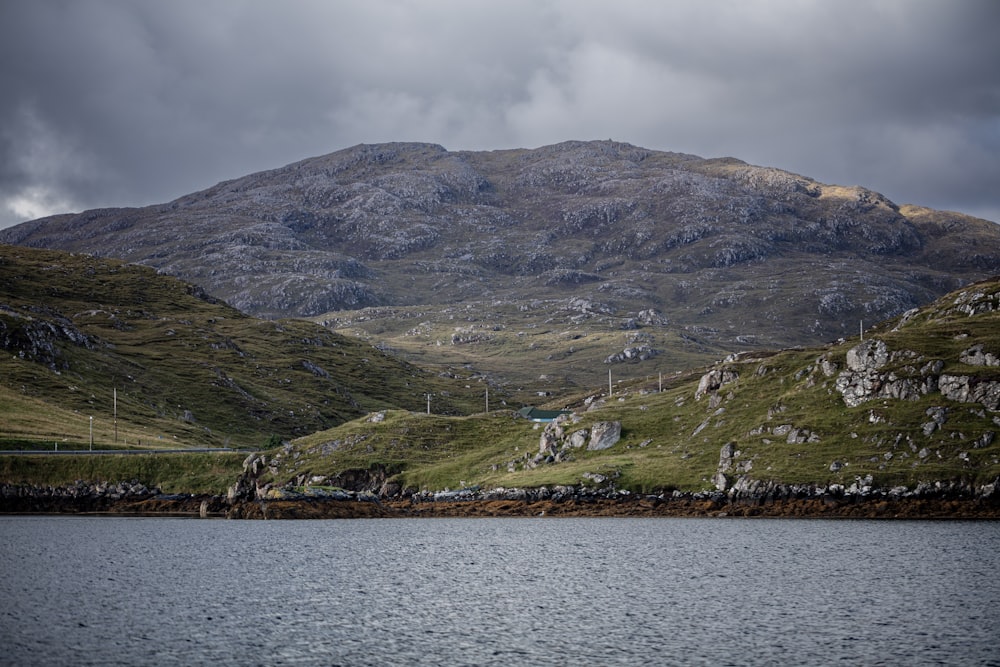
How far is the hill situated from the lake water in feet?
46.0

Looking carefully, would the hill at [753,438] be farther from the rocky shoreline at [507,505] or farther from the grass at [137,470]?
the grass at [137,470]

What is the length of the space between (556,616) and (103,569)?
46.4 metres

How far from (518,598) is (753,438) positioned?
84.6 meters

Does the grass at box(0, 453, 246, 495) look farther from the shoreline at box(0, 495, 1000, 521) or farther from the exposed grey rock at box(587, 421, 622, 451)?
the exposed grey rock at box(587, 421, 622, 451)

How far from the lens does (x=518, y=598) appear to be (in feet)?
211

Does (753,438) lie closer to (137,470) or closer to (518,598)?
(518,598)

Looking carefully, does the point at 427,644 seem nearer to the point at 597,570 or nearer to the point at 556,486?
the point at 597,570

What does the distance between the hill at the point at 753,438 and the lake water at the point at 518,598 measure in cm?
1402

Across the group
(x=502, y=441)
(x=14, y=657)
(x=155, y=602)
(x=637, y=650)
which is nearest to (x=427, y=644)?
(x=637, y=650)

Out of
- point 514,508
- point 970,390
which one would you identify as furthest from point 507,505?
point 970,390

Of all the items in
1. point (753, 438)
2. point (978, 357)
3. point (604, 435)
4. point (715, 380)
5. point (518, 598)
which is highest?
point (978, 357)

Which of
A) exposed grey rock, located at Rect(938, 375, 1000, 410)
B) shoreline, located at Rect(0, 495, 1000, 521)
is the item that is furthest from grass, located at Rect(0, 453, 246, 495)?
exposed grey rock, located at Rect(938, 375, 1000, 410)

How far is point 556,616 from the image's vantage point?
56500 mm

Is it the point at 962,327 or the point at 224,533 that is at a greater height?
the point at 962,327
